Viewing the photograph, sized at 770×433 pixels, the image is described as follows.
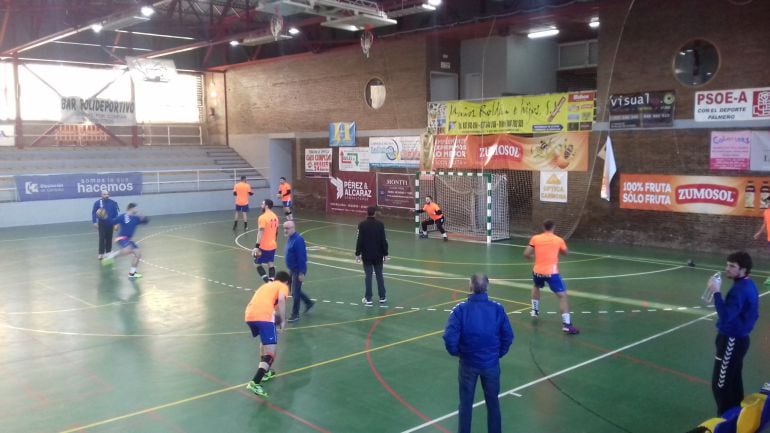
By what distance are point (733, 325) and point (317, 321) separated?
23.0ft

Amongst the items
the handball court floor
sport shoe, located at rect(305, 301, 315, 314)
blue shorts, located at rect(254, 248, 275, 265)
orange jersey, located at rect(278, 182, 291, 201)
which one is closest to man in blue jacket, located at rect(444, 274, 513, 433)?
the handball court floor

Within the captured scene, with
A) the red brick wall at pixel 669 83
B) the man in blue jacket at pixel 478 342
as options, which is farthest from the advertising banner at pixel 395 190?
the man in blue jacket at pixel 478 342

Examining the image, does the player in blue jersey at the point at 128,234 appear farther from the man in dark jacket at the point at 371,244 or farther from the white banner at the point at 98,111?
the white banner at the point at 98,111

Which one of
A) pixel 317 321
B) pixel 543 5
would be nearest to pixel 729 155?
pixel 543 5

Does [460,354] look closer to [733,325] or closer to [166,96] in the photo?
[733,325]

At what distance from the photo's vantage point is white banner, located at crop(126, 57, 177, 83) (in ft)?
97.9

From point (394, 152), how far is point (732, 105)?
44.5ft

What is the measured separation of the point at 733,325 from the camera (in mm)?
6668

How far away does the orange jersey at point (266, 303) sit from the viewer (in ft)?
27.3

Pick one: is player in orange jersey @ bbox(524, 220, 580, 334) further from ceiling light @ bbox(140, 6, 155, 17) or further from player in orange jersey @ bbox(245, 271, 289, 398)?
ceiling light @ bbox(140, 6, 155, 17)

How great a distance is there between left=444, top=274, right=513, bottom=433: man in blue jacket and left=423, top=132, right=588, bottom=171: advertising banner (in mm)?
16383

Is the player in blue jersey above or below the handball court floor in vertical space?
above

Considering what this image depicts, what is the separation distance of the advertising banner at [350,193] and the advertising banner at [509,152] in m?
3.83

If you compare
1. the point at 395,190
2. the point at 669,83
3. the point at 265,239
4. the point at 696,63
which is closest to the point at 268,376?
the point at 265,239
